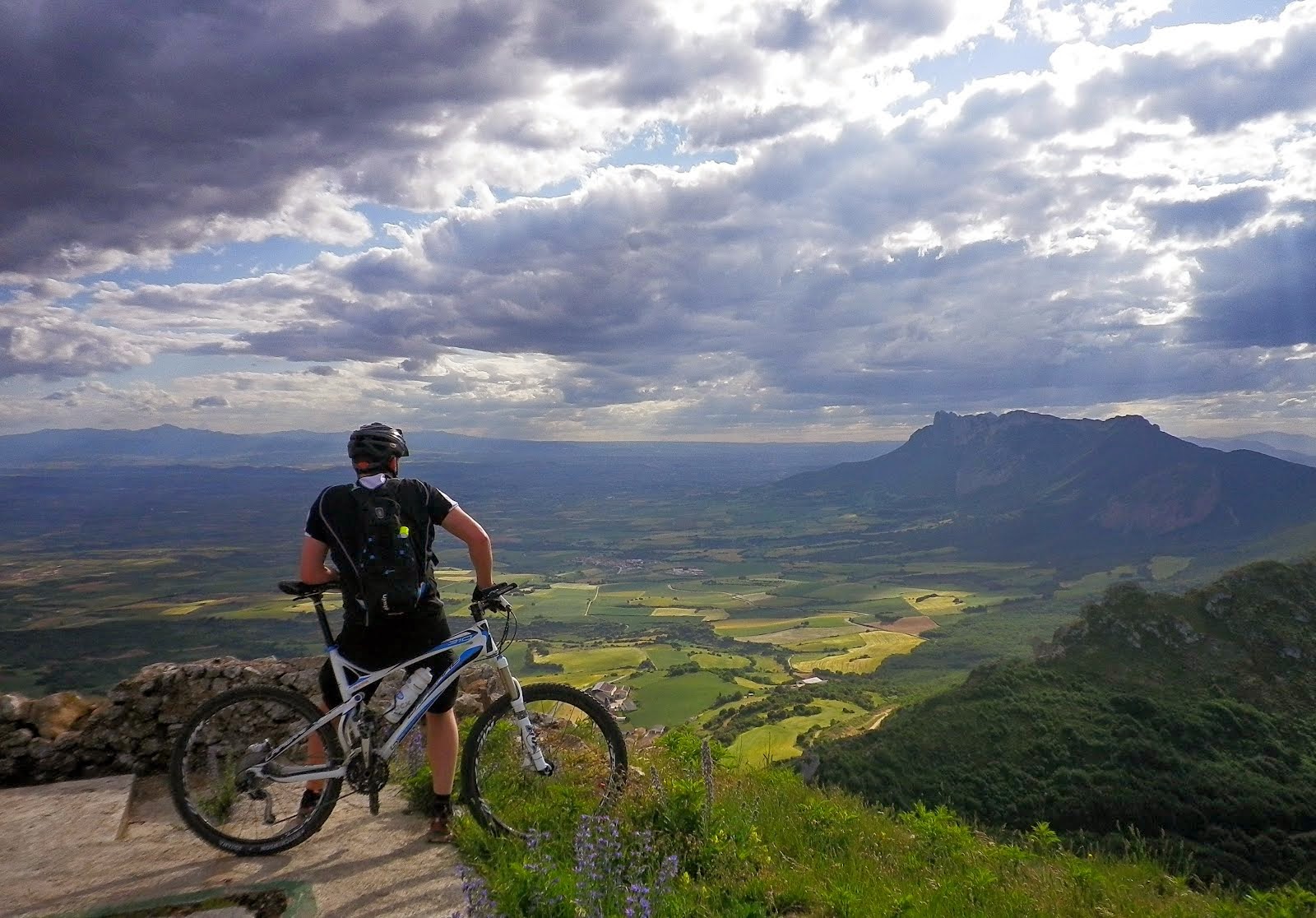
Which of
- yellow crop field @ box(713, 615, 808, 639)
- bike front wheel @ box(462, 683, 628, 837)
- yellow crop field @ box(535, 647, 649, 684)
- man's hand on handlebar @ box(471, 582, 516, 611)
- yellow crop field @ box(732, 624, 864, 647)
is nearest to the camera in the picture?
bike front wheel @ box(462, 683, 628, 837)

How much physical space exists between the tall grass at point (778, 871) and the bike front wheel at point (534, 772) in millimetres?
145

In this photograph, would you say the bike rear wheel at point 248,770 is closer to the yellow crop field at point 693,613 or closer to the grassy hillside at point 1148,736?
the grassy hillside at point 1148,736

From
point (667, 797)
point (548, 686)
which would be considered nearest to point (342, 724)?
point (548, 686)

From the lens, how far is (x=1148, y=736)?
46.2 meters

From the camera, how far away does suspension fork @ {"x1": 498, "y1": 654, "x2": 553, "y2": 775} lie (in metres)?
5.39

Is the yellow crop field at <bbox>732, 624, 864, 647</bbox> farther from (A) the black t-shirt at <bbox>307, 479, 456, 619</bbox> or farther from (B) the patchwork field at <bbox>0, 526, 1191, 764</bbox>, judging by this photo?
(A) the black t-shirt at <bbox>307, 479, 456, 619</bbox>

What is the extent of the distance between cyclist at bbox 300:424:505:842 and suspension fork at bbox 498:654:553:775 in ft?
1.40

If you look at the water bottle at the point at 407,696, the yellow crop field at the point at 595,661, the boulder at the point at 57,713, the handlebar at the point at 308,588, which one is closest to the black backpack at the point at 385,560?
the handlebar at the point at 308,588

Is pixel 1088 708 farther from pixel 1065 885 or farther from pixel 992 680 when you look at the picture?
pixel 1065 885

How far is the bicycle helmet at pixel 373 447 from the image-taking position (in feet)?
17.0

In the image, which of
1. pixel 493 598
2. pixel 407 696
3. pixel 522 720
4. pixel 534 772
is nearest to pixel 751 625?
pixel 534 772

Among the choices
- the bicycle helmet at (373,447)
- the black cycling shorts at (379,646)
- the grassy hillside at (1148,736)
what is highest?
the bicycle helmet at (373,447)

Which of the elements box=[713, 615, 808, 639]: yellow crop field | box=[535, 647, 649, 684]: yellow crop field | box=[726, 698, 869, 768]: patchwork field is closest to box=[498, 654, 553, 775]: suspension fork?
box=[726, 698, 869, 768]: patchwork field

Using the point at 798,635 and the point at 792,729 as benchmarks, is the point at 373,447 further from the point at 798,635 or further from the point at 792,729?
the point at 798,635
